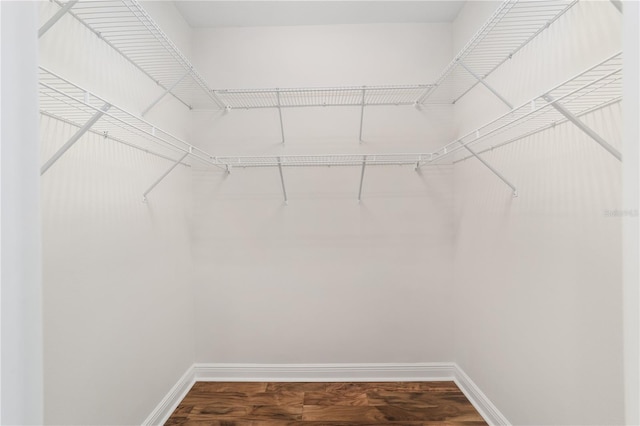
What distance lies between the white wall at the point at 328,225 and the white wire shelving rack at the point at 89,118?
0.64m

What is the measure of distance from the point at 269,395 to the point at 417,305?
116 cm

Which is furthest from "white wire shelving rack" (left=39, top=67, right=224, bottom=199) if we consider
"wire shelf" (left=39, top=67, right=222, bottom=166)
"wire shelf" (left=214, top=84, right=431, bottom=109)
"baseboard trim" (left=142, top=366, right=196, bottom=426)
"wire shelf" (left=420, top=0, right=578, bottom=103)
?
"wire shelf" (left=420, top=0, right=578, bottom=103)

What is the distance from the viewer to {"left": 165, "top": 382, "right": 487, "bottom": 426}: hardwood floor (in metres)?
1.74

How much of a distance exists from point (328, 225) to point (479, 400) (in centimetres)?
139

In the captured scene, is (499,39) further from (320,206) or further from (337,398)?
(337,398)

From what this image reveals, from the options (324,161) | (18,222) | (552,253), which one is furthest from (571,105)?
(18,222)

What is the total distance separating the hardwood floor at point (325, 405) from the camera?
174 cm

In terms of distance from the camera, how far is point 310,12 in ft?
6.72

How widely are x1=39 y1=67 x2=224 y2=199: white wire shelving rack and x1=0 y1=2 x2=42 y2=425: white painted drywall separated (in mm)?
458

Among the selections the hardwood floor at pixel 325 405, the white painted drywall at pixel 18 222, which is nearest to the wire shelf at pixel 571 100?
the white painted drywall at pixel 18 222

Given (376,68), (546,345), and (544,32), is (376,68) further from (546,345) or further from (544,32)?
(546,345)

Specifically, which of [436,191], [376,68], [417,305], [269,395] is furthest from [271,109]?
[269,395]

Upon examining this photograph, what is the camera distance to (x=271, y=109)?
221 centimetres

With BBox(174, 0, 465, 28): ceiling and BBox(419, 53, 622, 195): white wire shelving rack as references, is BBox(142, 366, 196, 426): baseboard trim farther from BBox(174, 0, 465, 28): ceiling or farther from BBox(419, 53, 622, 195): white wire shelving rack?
BBox(174, 0, 465, 28): ceiling
